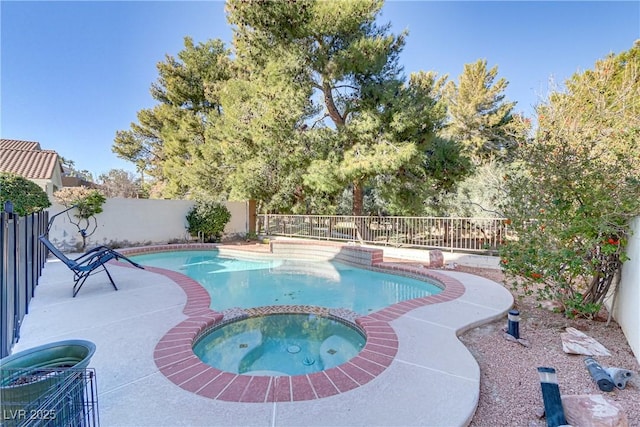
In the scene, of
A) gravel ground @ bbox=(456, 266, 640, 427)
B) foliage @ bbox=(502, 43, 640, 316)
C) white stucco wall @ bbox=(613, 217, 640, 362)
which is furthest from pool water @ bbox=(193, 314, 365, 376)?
white stucco wall @ bbox=(613, 217, 640, 362)

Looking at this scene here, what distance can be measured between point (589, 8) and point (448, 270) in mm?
8332

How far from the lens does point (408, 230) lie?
1102cm

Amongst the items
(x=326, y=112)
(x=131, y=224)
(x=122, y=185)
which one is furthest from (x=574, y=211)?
(x=122, y=185)

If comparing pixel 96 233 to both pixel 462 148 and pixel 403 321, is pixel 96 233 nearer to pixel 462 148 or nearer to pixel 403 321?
pixel 403 321

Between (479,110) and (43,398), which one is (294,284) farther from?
(479,110)

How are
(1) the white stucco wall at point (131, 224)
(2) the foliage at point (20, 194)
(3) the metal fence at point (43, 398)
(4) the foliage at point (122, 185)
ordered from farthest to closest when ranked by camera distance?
(4) the foliage at point (122, 185) → (1) the white stucco wall at point (131, 224) → (2) the foliage at point (20, 194) → (3) the metal fence at point (43, 398)

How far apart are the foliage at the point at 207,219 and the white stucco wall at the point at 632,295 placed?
1376 centimetres

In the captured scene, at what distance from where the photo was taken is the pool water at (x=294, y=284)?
21.0 feet

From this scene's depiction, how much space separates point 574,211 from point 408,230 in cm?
667

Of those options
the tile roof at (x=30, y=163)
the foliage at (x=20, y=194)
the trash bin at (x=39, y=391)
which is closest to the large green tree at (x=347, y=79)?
the foliage at (x=20, y=194)

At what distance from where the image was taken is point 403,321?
4.43 m

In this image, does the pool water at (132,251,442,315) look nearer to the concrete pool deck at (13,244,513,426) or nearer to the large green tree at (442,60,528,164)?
the concrete pool deck at (13,244,513,426)

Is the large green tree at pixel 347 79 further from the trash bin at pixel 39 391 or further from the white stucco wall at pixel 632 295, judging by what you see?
the trash bin at pixel 39 391

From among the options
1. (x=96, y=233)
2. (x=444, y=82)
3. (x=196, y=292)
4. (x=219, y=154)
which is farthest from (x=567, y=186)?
(x=444, y=82)
